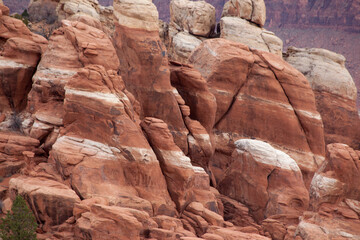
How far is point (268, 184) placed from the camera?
105 ft

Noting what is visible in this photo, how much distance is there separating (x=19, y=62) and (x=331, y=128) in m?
34.7

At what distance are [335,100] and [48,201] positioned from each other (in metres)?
37.4

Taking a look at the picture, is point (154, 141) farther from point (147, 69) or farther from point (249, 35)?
point (249, 35)

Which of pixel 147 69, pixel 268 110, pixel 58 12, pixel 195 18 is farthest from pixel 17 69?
pixel 58 12

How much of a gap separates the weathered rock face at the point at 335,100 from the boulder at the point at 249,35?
460cm

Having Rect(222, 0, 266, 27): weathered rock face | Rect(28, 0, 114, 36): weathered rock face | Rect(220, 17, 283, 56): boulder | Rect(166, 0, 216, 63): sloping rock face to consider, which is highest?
Rect(222, 0, 266, 27): weathered rock face

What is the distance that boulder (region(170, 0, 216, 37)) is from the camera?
2226 inches

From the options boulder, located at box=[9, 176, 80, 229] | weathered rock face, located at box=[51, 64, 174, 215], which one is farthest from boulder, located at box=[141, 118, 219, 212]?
boulder, located at box=[9, 176, 80, 229]

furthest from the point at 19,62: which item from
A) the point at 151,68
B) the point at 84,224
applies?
the point at 84,224

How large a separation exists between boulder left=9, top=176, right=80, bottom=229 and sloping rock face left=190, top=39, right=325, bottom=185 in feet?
66.2

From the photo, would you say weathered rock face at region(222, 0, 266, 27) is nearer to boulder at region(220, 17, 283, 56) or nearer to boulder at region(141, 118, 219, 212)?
boulder at region(220, 17, 283, 56)

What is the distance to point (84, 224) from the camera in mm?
19734

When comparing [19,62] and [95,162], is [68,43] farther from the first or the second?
[95,162]

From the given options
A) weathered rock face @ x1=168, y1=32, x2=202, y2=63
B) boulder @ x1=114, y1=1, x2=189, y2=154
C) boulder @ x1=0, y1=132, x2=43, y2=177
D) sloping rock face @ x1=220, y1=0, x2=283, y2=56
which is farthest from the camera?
weathered rock face @ x1=168, y1=32, x2=202, y2=63
